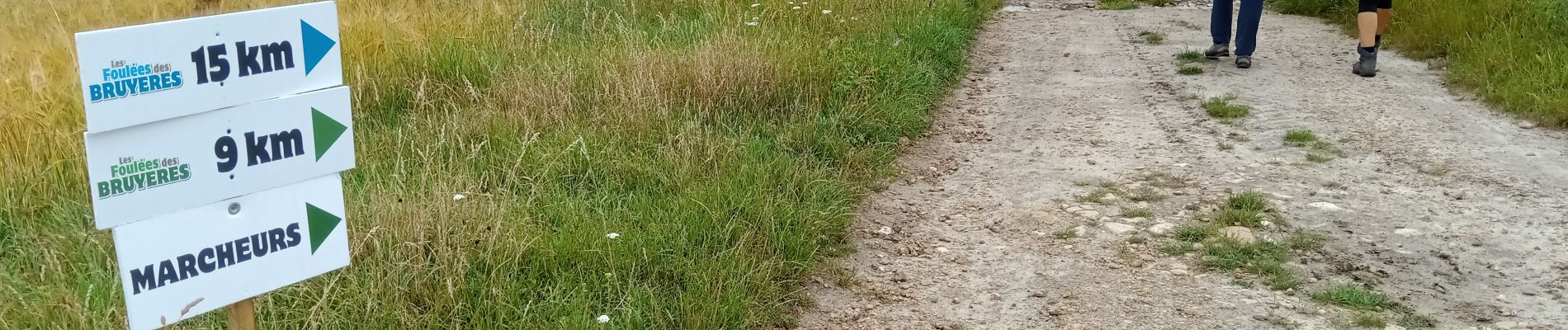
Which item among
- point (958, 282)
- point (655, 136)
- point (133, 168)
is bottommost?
point (958, 282)

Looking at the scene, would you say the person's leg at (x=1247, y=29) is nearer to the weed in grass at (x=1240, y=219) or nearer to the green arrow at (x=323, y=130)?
the weed in grass at (x=1240, y=219)

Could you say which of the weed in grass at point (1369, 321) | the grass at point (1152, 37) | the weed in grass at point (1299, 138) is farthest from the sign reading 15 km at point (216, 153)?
the grass at point (1152, 37)

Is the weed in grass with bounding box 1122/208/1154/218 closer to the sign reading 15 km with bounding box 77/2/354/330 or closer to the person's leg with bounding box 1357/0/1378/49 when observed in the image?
the sign reading 15 km with bounding box 77/2/354/330

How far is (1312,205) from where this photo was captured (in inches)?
188

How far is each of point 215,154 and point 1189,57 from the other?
23.7 feet

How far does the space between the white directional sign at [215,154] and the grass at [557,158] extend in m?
0.90

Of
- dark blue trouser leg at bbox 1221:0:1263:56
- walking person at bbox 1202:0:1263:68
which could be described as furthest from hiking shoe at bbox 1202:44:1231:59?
dark blue trouser leg at bbox 1221:0:1263:56

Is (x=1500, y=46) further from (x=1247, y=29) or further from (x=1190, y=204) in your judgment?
(x=1190, y=204)

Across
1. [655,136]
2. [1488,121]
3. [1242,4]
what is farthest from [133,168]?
[1242,4]

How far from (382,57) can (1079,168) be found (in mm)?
3810

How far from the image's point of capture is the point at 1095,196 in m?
5.00

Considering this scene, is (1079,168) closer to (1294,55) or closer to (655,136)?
(655,136)

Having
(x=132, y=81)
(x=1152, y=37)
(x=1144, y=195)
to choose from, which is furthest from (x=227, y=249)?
Result: (x=1152, y=37)

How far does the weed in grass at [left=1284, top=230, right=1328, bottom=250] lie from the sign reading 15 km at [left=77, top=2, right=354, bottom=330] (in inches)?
135
